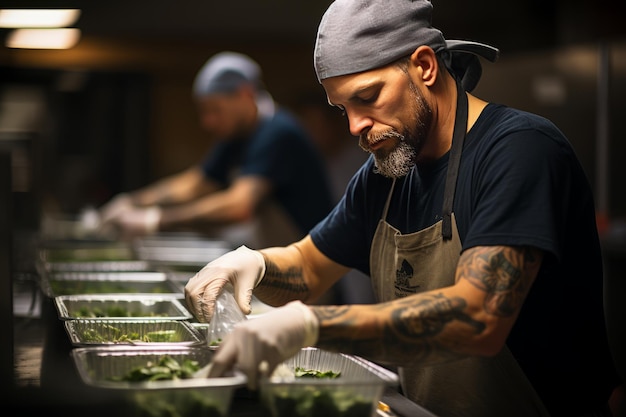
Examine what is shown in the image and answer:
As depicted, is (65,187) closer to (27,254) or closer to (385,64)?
(27,254)

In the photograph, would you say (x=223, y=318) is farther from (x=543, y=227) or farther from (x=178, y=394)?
(x=543, y=227)

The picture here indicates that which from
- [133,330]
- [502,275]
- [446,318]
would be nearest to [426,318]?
[446,318]

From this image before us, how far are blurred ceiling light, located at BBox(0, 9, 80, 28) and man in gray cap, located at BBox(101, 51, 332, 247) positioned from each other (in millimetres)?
887

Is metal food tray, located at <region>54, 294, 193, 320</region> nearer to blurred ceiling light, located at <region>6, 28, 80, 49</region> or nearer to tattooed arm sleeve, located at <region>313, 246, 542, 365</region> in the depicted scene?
tattooed arm sleeve, located at <region>313, 246, 542, 365</region>

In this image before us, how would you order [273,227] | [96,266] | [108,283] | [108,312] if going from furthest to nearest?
[273,227], [96,266], [108,283], [108,312]

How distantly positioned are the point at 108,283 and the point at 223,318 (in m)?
1.32

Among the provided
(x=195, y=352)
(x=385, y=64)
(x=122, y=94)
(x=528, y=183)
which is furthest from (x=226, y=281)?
(x=122, y=94)

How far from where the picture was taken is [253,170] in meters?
4.35

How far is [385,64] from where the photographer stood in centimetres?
180

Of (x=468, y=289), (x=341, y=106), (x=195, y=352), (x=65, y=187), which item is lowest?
(x=65, y=187)

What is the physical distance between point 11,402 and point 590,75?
13.8 ft

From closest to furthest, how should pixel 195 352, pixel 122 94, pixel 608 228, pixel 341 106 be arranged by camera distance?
1. pixel 195 352
2. pixel 341 106
3. pixel 608 228
4. pixel 122 94

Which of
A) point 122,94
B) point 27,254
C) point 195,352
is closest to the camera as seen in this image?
point 195,352

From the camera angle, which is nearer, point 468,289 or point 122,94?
point 468,289
